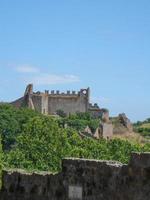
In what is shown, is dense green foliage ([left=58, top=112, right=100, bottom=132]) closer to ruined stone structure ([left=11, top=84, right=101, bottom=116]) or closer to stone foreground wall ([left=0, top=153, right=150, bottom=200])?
ruined stone structure ([left=11, top=84, right=101, bottom=116])

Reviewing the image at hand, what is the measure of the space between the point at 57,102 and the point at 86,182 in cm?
15787

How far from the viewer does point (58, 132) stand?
68.2 meters

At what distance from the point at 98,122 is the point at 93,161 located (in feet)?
394

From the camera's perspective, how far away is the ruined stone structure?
560ft

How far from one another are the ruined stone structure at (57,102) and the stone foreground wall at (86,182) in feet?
494

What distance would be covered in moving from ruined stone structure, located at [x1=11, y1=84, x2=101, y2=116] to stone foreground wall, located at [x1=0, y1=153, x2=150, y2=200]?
494 feet

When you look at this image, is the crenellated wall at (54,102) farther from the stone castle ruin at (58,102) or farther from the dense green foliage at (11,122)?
the dense green foliage at (11,122)

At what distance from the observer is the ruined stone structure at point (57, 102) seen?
17062cm

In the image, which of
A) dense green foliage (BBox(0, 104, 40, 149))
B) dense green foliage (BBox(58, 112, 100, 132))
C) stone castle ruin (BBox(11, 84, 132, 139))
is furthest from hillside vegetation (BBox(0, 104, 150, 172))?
stone castle ruin (BBox(11, 84, 132, 139))

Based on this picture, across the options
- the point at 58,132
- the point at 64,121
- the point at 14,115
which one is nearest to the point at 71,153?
the point at 58,132

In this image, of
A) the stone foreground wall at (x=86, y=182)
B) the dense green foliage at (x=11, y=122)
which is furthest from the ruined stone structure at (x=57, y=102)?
the stone foreground wall at (x=86, y=182)

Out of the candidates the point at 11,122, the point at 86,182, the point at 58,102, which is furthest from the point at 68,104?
the point at 86,182

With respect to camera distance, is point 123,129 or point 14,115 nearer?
point 14,115

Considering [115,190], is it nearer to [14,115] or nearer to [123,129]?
[14,115]
